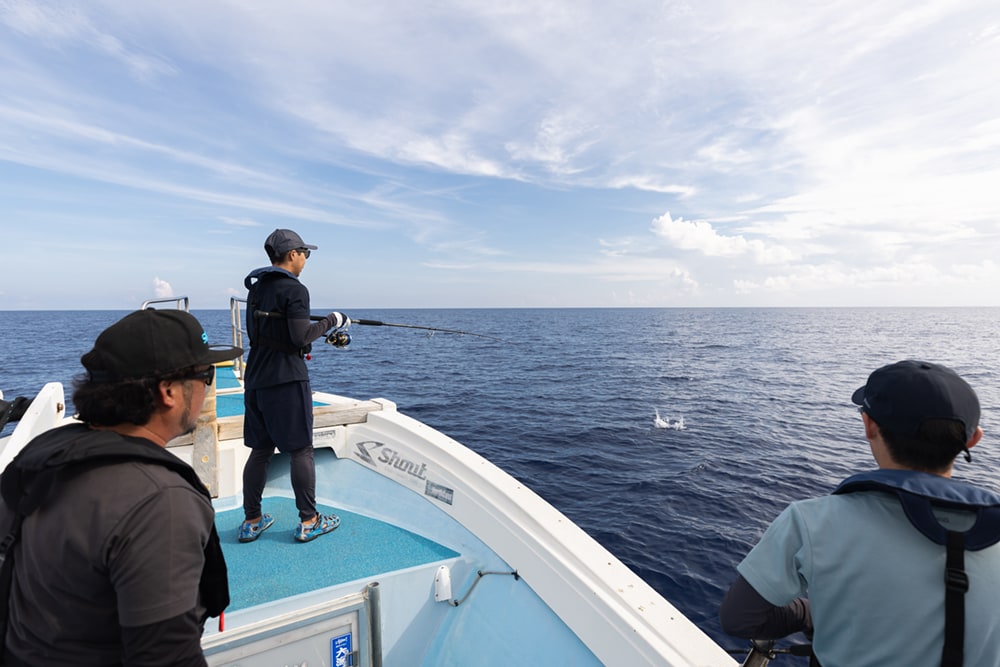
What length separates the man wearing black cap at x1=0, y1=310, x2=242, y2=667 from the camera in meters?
1.06

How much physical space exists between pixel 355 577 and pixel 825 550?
2798 mm

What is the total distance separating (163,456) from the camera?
3.86 ft

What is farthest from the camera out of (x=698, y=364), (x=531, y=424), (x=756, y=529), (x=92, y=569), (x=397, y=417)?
(x=698, y=364)

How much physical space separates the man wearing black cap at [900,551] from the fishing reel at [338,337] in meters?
3.19

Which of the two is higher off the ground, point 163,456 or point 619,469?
point 163,456

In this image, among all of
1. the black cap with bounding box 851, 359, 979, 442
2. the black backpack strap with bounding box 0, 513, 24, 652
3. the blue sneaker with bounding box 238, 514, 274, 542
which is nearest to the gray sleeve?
the black cap with bounding box 851, 359, 979, 442

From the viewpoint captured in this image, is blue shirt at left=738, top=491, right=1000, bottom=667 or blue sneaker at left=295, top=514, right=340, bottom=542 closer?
blue shirt at left=738, top=491, right=1000, bottom=667

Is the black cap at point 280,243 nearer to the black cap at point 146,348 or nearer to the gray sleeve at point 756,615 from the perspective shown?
the black cap at point 146,348

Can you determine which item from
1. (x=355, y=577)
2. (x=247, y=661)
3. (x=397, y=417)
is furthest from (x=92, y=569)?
(x=397, y=417)

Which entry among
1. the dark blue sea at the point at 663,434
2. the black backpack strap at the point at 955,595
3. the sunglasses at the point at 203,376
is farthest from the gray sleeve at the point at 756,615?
the dark blue sea at the point at 663,434

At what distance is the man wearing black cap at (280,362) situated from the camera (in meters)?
3.25

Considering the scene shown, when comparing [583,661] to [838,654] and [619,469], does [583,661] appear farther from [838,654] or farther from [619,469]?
[619,469]

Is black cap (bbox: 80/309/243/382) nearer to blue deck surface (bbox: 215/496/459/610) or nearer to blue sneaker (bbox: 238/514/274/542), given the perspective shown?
blue deck surface (bbox: 215/496/459/610)

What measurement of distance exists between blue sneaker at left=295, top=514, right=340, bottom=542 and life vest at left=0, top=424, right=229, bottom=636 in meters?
2.67
